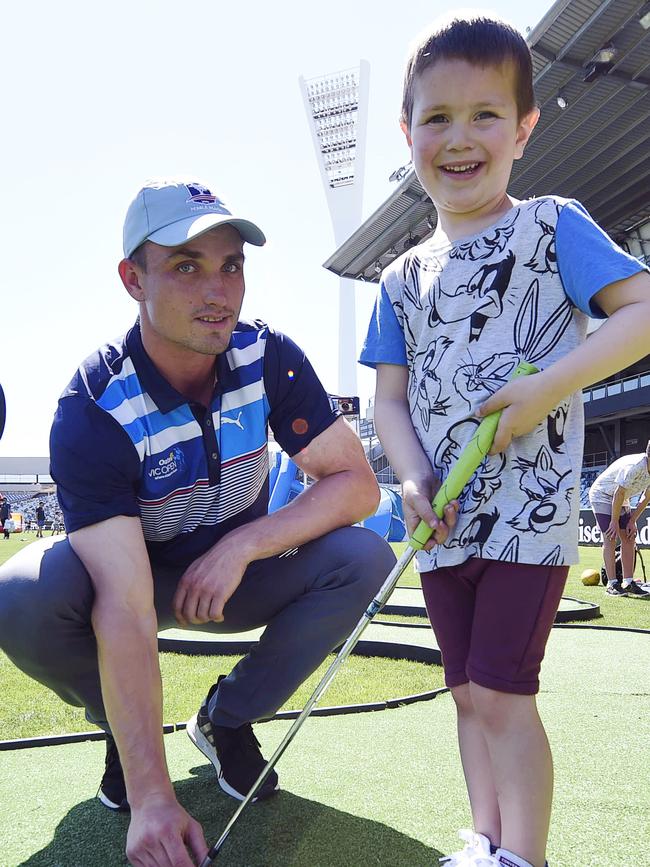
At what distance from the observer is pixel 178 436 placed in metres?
1.82

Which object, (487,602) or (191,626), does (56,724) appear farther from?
(487,602)

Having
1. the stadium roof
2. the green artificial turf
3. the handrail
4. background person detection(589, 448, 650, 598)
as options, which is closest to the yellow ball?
background person detection(589, 448, 650, 598)

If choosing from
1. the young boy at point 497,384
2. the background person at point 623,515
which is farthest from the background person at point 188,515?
the background person at point 623,515

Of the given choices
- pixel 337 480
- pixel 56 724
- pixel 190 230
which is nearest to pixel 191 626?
pixel 337 480

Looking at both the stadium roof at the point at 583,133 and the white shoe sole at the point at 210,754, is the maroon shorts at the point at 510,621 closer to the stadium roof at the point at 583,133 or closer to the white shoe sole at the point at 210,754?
the white shoe sole at the point at 210,754

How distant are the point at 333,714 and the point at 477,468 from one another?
50.9 inches

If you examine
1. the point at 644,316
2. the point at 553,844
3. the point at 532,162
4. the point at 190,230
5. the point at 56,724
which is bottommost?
the point at 56,724

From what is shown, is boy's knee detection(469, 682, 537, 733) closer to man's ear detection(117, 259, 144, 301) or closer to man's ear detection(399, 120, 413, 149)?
man's ear detection(399, 120, 413, 149)

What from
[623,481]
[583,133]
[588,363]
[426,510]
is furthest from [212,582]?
[583,133]

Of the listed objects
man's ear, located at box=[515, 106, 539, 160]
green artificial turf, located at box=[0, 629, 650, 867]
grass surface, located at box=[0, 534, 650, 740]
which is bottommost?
grass surface, located at box=[0, 534, 650, 740]

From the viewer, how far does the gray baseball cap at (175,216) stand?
1700mm

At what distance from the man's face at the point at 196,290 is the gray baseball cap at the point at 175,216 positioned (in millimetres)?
34

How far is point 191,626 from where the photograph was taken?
2.08 meters

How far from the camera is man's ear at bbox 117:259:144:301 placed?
1833mm
